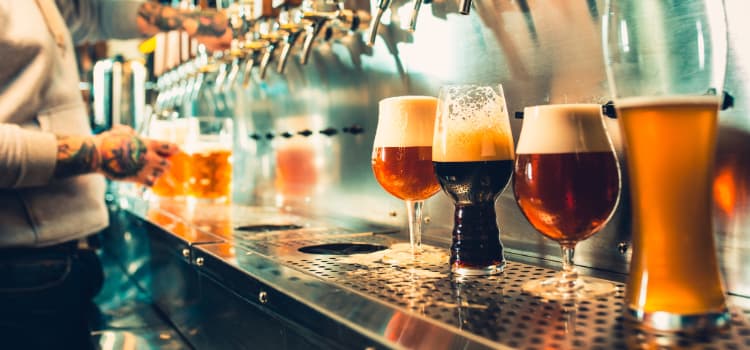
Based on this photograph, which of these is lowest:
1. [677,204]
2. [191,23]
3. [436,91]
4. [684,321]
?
[684,321]

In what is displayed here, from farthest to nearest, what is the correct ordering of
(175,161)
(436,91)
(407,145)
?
(175,161) < (436,91) < (407,145)

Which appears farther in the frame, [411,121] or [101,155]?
[101,155]

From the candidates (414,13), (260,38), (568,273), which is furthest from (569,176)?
(260,38)

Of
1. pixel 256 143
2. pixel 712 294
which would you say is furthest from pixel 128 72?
pixel 712 294

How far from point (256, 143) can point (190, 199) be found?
0.36 meters

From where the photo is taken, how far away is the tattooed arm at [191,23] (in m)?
2.29

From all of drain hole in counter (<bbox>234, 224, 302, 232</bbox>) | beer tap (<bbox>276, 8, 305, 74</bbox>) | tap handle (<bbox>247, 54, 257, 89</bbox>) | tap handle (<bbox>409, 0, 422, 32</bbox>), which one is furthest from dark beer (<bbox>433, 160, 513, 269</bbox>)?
tap handle (<bbox>247, 54, 257, 89</bbox>)

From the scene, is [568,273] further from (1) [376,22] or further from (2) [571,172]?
(1) [376,22]

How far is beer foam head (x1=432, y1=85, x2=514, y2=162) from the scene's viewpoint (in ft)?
2.95

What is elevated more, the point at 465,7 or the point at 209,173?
the point at 465,7

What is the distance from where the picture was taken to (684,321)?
0.60 metres

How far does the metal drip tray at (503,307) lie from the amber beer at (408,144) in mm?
130

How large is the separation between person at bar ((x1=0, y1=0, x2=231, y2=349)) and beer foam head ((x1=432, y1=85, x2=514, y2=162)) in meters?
1.00

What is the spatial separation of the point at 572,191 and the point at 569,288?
12 cm
